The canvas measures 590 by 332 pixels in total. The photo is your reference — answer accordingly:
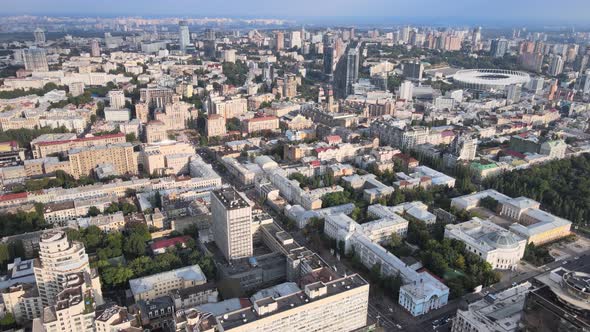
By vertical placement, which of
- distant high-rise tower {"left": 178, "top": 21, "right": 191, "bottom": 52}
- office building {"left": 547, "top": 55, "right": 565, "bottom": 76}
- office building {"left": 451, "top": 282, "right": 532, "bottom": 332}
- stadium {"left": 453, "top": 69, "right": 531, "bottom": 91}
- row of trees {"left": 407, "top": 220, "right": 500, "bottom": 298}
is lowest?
row of trees {"left": 407, "top": 220, "right": 500, "bottom": 298}

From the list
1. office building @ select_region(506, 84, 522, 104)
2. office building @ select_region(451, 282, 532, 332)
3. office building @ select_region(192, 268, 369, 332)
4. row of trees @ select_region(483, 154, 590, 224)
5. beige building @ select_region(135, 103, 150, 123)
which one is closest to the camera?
office building @ select_region(192, 268, 369, 332)

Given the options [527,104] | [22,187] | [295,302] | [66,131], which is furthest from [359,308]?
[527,104]

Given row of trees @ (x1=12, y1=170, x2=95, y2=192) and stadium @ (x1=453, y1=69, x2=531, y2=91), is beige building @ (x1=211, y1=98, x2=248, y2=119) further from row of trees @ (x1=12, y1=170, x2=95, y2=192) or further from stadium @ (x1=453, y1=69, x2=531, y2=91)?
stadium @ (x1=453, y1=69, x2=531, y2=91)

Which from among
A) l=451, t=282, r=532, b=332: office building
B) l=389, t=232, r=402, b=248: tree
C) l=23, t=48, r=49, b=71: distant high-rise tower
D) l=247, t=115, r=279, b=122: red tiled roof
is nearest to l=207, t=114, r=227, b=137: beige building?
l=247, t=115, r=279, b=122: red tiled roof

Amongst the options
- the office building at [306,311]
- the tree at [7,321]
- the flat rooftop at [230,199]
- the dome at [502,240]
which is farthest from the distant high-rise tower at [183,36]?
the office building at [306,311]

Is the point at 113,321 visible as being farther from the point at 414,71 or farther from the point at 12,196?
the point at 414,71

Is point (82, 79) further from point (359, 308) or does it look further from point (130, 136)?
point (359, 308)
